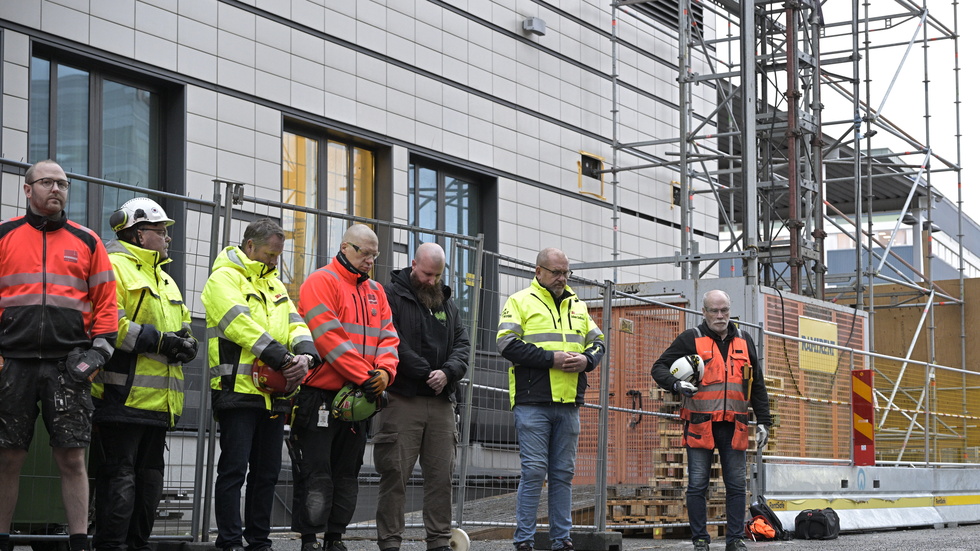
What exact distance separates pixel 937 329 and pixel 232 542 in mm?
20811

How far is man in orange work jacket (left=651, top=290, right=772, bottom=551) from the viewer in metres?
9.85

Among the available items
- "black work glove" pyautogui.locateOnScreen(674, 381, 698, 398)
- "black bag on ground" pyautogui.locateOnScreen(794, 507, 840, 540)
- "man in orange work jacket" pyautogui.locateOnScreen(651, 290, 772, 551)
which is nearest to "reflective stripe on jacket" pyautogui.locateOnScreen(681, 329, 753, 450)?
"man in orange work jacket" pyautogui.locateOnScreen(651, 290, 772, 551)

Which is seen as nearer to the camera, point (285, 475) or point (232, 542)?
point (232, 542)

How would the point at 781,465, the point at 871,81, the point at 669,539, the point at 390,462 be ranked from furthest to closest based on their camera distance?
the point at 871,81, the point at 781,465, the point at 669,539, the point at 390,462

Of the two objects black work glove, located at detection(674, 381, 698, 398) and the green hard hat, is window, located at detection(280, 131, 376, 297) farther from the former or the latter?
the green hard hat

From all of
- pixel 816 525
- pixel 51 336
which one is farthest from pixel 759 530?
pixel 51 336

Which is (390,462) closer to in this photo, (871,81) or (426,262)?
(426,262)

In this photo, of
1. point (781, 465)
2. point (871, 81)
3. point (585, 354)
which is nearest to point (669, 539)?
point (781, 465)

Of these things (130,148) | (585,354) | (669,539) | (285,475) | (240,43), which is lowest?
(669,539)

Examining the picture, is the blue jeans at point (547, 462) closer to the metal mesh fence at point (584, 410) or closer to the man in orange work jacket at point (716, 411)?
the metal mesh fence at point (584, 410)

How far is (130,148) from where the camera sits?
13.0m

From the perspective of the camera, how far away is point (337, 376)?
7.74 m

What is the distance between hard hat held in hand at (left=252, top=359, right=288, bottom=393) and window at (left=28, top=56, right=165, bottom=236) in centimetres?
474

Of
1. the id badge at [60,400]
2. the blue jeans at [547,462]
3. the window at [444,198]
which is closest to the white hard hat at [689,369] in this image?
the blue jeans at [547,462]
